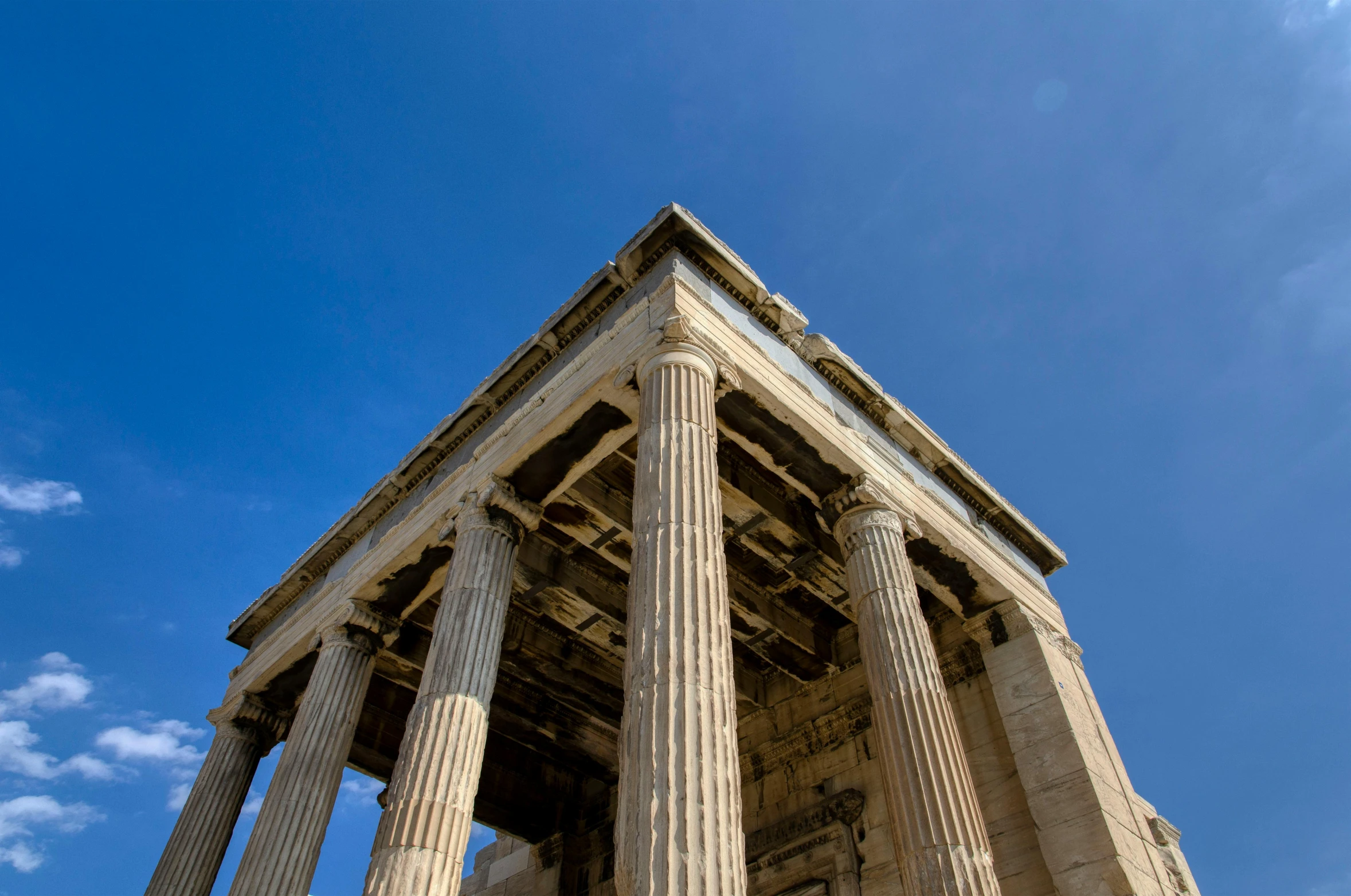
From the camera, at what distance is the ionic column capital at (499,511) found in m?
15.2

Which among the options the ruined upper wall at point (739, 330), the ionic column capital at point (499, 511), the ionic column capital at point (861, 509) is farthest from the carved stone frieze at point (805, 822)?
the ionic column capital at point (499, 511)

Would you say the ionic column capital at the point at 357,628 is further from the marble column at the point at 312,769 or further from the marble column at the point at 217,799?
the marble column at the point at 217,799

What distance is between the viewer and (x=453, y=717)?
12484 mm

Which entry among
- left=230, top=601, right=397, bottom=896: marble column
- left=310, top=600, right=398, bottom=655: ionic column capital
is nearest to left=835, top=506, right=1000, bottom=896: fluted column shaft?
left=310, top=600, right=398, bottom=655: ionic column capital

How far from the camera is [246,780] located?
19094mm

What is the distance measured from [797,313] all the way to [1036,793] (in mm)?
9060

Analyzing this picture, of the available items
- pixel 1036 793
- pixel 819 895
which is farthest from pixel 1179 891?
pixel 819 895

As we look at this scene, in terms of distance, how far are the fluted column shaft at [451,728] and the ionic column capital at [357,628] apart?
364 centimetres

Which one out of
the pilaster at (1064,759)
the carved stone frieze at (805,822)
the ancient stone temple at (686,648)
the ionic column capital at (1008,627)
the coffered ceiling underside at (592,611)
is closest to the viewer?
the ancient stone temple at (686,648)

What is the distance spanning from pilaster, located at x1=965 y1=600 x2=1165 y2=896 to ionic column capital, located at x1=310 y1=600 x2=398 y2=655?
1147 centimetres

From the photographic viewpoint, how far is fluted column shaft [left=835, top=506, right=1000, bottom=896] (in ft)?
36.7

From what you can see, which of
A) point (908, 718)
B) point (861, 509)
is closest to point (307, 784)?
point (908, 718)

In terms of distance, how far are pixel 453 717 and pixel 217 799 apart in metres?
9.18

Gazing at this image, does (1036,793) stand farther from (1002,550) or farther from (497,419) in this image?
(497,419)
